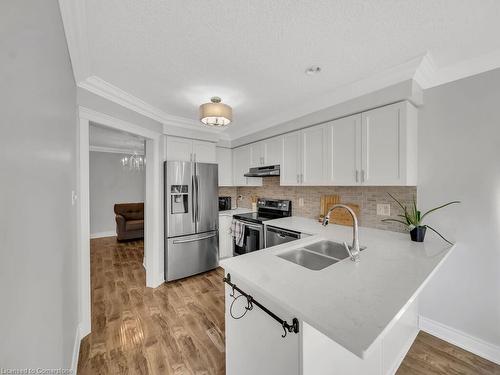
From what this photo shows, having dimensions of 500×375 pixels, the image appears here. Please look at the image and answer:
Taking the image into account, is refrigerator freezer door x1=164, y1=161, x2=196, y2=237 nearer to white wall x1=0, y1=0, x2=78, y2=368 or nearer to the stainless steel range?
the stainless steel range

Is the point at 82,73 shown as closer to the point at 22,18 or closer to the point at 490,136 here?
the point at 22,18

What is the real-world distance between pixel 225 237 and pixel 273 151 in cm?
176

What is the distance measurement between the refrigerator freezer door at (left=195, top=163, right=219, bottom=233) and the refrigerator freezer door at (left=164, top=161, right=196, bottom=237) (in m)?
0.10

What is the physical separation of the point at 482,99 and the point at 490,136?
0.32 meters

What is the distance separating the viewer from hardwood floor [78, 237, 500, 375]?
166 cm

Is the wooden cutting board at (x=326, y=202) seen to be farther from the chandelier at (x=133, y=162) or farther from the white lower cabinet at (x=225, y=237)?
the chandelier at (x=133, y=162)

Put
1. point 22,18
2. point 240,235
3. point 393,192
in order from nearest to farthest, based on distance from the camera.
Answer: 1. point 22,18
2. point 393,192
3. point 240,235

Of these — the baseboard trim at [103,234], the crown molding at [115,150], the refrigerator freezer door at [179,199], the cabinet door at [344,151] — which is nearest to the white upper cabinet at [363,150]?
the cabinet door at [344,151]

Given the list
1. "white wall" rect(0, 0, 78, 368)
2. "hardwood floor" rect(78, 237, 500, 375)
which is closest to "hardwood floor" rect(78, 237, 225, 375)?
"hardwood floor" rect(78, 237, 500, 375)

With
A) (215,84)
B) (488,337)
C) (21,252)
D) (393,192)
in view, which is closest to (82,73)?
(215,84)

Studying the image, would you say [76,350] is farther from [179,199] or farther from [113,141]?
[113,141]

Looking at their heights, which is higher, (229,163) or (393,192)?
(229,163)

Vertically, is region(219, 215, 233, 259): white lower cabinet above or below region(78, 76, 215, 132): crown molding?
below

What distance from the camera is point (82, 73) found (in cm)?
184
